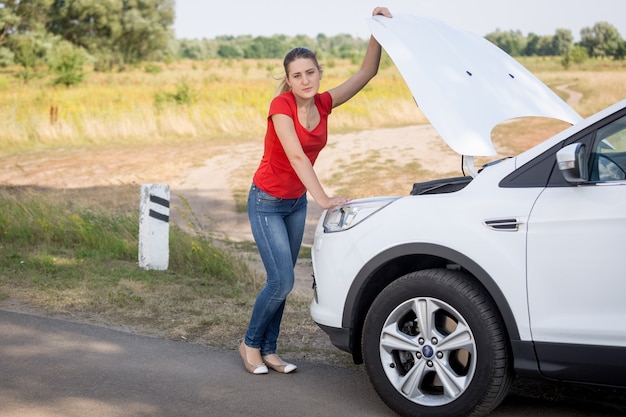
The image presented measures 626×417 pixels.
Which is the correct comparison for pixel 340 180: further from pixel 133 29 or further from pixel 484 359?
pixel 133 29

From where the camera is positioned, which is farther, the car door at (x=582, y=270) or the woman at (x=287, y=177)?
the woman at (x=287, y=177)

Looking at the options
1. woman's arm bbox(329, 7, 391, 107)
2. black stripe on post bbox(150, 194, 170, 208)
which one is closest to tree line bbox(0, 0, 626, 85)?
black stripe on post bbox(150, 194, 170, 208)

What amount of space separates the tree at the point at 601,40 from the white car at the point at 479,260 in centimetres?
4079

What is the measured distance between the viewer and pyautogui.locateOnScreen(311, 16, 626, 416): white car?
13.1 ft

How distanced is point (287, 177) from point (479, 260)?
137 cm

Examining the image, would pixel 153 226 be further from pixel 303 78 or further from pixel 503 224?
pixel 503 224

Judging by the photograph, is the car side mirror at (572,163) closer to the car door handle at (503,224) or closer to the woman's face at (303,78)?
the car door handle at (503,224)

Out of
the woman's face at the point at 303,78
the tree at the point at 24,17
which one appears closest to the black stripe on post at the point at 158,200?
the woman's face at the point at 303,78

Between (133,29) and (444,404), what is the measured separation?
6475 cm

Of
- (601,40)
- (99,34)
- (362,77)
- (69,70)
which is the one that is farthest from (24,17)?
(362,77)

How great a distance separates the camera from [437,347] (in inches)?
173

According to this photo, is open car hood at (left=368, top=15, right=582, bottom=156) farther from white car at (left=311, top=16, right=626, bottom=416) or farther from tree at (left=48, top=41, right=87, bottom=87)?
tree at (left=48, top=41, right=87, bottom=87)

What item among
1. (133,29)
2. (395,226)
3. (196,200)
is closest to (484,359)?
(395,226)

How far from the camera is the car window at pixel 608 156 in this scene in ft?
13.4
